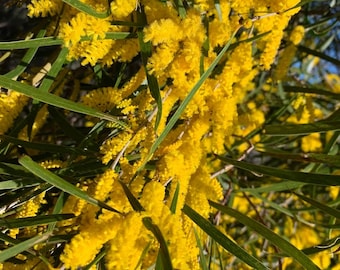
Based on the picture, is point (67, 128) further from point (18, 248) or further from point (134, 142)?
point (18, 248)

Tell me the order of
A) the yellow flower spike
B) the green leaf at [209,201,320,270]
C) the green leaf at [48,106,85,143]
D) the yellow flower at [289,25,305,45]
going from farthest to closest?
the yellow flower at [289,25,305,45]
the green leaf at [48,106,85,143]
the green leaf at [209,201,320,270]
the yellow flower spike

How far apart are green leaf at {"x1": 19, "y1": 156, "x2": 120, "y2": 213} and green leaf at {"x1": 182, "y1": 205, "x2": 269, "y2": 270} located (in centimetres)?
13

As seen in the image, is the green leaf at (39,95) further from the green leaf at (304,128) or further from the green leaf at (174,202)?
the green leaf at (304,128)

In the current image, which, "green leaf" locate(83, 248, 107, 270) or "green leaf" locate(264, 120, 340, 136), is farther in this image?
"green leaf" locate(264, 120, 340, 136)

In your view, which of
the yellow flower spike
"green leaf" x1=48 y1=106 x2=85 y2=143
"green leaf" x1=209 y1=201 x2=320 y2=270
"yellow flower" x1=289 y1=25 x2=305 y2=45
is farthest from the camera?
"yellow flower" x1=289 y1=25 x2=305 y2=45

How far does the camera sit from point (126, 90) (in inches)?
25.1

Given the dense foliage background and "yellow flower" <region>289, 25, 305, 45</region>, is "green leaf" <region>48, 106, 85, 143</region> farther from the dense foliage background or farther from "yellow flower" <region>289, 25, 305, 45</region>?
"yellow flower" <region>289, 25, 305, 45</region>

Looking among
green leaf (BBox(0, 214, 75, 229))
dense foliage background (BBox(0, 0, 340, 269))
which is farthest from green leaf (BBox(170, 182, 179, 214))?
green leaf (BBox(0, 214, 75, 229))

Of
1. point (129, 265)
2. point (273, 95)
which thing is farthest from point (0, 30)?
point (129, 265)

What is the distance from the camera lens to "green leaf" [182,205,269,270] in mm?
562

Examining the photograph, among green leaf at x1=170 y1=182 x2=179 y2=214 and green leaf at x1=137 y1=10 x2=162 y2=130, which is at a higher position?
green leaf at x1=137 y1=10 x2=162 y2=130

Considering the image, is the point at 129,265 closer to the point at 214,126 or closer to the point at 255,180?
A: the point at 214,126

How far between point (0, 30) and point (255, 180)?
691 mm

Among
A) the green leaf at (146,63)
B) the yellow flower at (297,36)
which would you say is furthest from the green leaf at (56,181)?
the yellow flower at (297,36)
